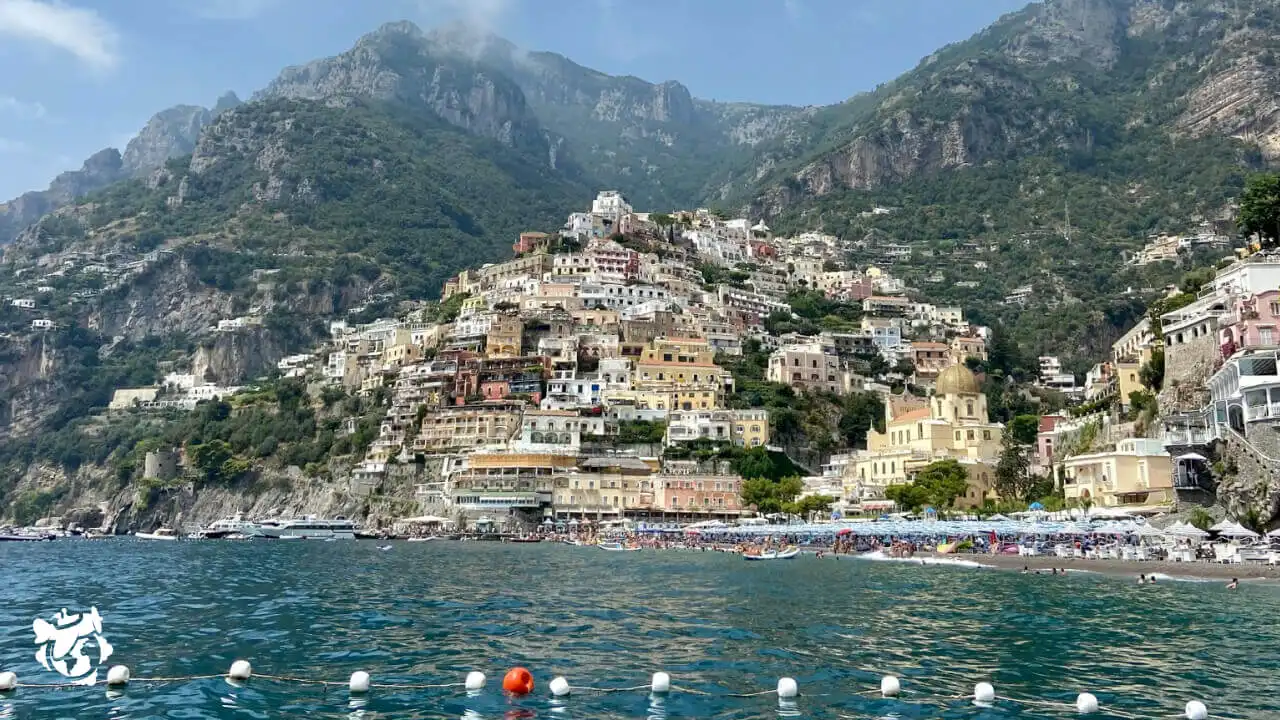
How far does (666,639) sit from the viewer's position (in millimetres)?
24625

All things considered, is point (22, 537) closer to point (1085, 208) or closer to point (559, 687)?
point (559, 687)

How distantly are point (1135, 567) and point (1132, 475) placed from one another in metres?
13.8

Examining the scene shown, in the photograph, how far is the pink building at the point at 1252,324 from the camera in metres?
50.5

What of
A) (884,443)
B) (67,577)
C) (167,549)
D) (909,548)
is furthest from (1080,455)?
(167,549)

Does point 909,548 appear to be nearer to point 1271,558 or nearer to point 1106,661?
point 1271,558

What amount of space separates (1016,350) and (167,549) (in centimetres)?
9020

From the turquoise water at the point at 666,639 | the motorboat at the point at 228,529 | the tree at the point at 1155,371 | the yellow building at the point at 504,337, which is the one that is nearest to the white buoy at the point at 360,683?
the turquoise water at the point at 666,639

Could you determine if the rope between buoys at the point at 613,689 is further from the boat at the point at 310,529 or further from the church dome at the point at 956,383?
the boat at the point at 310,529

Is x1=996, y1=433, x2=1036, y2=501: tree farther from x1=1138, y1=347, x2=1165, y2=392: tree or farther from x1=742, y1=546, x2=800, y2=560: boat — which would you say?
x1=742, y1=546, x2=800, y2=560: boat

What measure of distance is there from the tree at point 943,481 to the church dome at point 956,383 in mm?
9849

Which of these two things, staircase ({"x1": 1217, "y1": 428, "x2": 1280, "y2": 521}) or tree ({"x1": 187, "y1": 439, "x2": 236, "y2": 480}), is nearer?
staircase ({"x1": 1217, "y1": 428, "x2": 1280, "y2": 521})

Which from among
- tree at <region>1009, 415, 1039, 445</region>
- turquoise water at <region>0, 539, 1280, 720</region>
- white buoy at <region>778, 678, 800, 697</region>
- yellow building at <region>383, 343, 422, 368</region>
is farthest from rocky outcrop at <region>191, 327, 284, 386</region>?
white buoy at <region>778, 678, 800, 697</region>

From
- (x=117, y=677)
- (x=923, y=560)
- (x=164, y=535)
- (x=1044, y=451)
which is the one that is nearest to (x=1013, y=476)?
(x=1044, y=451)

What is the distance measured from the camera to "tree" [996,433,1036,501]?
227 feet
